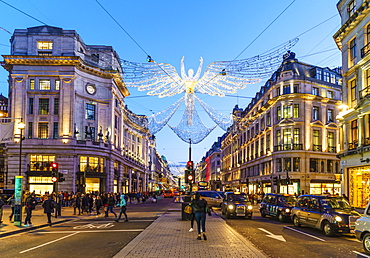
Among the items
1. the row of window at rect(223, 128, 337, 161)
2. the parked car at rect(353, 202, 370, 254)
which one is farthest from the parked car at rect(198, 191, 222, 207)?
the parked car at rect(353, 202, 370, 254)

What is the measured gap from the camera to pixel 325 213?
55.6ft

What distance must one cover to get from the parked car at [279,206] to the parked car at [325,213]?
2276 mm

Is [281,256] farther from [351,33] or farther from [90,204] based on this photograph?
[351,33]

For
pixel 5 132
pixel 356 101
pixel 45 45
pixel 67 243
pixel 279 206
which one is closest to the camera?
pixel 67 243

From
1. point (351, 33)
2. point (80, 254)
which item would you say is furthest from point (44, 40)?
point (80, 254)

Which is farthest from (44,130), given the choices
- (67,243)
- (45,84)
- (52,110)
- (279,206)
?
(67,243)

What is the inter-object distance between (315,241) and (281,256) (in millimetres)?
4008

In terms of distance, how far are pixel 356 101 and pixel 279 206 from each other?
1423 centimetres

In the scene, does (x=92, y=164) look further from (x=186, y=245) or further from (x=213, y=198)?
(x=186, y=245)

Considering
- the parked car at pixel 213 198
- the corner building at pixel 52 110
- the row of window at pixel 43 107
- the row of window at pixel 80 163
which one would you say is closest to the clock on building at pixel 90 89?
the corner building at pixel 52 110

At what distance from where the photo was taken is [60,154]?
49.7 meters

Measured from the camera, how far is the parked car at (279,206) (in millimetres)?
22516

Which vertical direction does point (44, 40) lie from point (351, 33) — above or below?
above

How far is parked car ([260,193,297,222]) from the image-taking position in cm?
2252
